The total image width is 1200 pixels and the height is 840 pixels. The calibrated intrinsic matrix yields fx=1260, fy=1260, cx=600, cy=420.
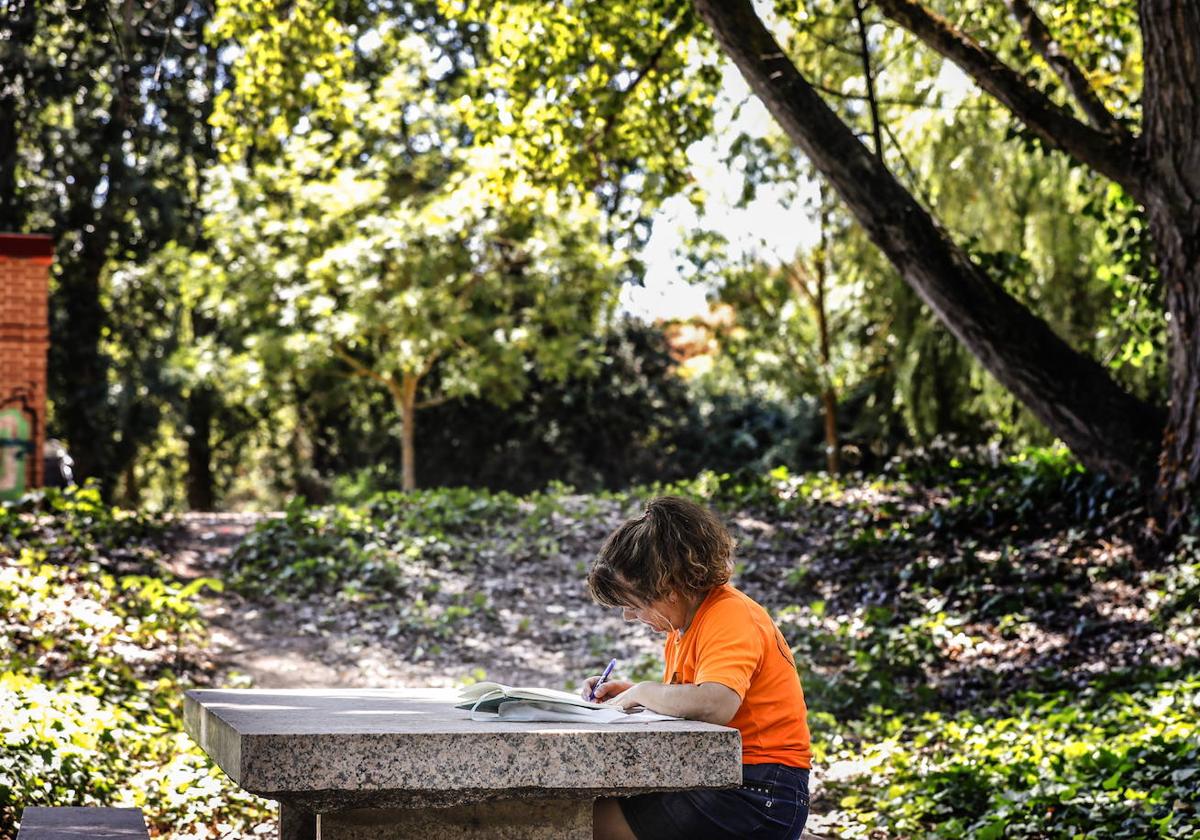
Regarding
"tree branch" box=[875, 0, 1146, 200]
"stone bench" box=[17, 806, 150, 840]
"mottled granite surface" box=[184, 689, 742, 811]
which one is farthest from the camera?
"tree branch" box=[875, 0, 1146, 200]

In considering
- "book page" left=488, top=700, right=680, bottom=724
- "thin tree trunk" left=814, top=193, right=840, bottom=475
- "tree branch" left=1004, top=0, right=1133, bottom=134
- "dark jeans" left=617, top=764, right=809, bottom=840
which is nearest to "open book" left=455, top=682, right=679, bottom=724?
"book page" left=488, top=700, right=680, bottom=724

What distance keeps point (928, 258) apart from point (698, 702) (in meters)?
6.92

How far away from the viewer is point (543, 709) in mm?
2885

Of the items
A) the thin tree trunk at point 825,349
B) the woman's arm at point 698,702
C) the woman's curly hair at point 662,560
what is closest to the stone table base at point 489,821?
the woman's arm at point 698,702

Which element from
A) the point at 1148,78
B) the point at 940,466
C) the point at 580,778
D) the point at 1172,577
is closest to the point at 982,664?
the point at 1172,577

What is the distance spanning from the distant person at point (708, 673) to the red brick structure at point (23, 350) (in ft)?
36.1

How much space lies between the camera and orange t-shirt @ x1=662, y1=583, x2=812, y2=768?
10.2 ft

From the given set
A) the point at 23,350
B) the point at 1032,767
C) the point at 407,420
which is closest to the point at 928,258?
the point at 1032,767

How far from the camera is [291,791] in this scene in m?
2.37

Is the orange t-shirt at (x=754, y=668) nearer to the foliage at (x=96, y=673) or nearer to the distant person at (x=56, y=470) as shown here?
the foliage at (x=96, y=673)

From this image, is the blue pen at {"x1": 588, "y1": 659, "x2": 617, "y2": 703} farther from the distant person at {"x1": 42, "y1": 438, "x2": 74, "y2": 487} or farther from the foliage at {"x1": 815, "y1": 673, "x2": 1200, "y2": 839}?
the distant person at {"x1": 42, "y1": 438, "x2": 74, "y2": 487}

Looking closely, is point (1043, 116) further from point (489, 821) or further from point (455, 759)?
point (455, 759)

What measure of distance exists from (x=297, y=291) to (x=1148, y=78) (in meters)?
12.2

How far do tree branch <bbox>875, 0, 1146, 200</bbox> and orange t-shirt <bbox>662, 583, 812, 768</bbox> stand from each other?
6.54 meters
